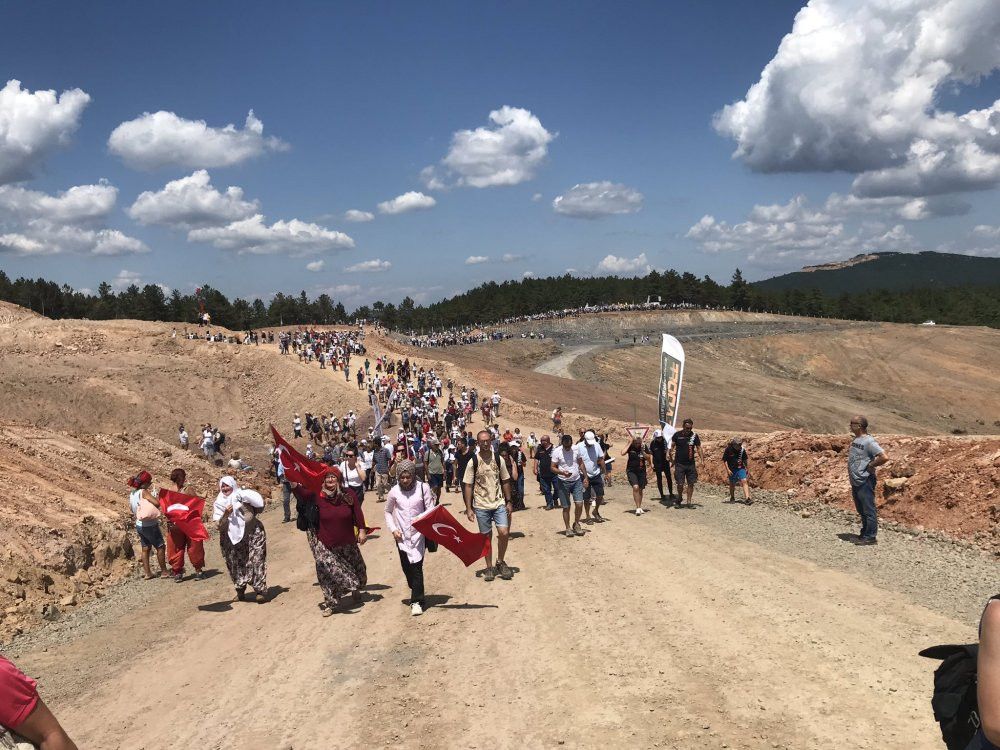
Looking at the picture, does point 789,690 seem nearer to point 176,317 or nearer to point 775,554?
point 775,554

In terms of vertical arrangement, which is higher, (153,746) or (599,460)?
(599,460)

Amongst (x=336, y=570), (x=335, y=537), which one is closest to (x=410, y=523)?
(x=335, y=537)

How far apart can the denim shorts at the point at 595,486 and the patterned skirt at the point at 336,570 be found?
508cm

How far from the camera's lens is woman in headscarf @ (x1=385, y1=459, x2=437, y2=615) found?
8.26 meters

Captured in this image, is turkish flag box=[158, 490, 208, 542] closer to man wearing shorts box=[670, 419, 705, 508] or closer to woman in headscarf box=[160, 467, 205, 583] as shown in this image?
woman in headscarf box=[160, 467, 205, 583]

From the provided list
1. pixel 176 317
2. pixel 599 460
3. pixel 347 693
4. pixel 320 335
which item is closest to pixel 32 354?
pixel 320 335

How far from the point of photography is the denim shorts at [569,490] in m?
11.6

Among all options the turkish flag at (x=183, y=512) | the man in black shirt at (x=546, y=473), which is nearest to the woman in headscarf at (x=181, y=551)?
the turkish flag at (x=183, y=512)

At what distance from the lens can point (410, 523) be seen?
8391 mm

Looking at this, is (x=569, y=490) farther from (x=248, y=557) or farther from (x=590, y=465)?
(x=248, y=557)

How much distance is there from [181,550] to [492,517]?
18.9 feet

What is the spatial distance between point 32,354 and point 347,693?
50476 mm

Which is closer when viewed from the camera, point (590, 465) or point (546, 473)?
point (590, 465)

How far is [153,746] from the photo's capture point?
5.64m
